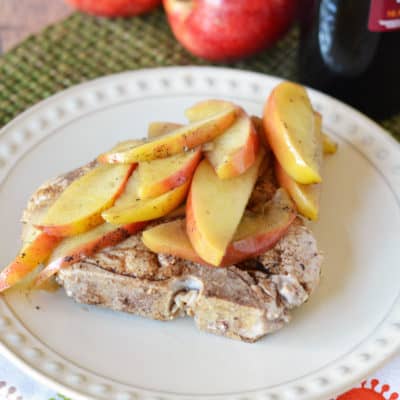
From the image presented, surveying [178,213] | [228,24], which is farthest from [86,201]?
[228,24]

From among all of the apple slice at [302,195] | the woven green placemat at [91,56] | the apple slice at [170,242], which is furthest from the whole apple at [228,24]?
the apple slice at [170,242]

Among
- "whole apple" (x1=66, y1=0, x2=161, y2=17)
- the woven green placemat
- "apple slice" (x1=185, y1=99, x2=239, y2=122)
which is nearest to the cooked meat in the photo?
"apple slice" (x1=185, y1=99, x2=239, y2=122)

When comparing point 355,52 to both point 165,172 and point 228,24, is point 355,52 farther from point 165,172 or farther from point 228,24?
point 165,172

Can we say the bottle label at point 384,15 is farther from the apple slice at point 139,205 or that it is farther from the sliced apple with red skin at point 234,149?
the apple slice at point 139,205

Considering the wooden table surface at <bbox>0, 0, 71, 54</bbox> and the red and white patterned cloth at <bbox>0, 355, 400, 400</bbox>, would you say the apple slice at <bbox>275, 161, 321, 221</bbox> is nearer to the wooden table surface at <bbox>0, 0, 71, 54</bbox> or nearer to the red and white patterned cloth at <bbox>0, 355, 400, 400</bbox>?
the red and white patterned cloth at <bbox>0, 355, 400, 400</bbox>

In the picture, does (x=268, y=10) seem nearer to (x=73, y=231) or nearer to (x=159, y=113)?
(x=159, y=113)

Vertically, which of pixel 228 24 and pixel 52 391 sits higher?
pixel 228 24
